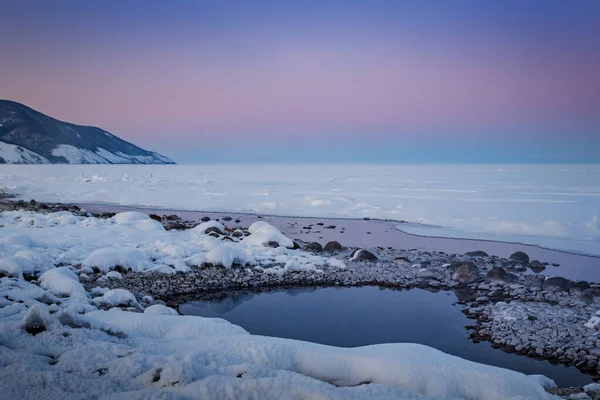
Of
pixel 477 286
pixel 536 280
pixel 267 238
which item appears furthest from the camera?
pixel 267 238

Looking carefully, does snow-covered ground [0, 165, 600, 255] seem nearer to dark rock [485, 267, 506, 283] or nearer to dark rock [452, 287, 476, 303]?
dark rock [485, 267, 506, 283]

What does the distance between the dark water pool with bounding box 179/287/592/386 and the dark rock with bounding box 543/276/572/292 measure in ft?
7.10

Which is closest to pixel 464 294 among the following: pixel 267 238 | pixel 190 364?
pixel 267 238

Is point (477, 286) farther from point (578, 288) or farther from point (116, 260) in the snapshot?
point (116, 260)

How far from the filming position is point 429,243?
16.5 metres

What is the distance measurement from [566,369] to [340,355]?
4.12 meters

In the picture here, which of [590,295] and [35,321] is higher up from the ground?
[590,295]

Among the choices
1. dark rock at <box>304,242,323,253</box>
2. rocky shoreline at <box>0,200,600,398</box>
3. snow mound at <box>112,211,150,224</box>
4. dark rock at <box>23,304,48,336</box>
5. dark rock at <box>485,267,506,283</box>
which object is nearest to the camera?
dark rock at <box>23,304,48,336</box>

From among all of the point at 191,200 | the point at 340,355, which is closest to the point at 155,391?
the point at 340,355

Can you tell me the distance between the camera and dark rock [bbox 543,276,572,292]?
33.3 feet

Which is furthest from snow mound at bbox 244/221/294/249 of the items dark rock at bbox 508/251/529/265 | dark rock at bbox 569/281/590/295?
dark rock at bbox 569/281/590/295

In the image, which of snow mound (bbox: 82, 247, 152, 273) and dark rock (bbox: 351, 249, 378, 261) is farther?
dark rock (bbox: 351, 249, 378, 261)

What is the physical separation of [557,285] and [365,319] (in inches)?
190

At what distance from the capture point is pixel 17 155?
122m
